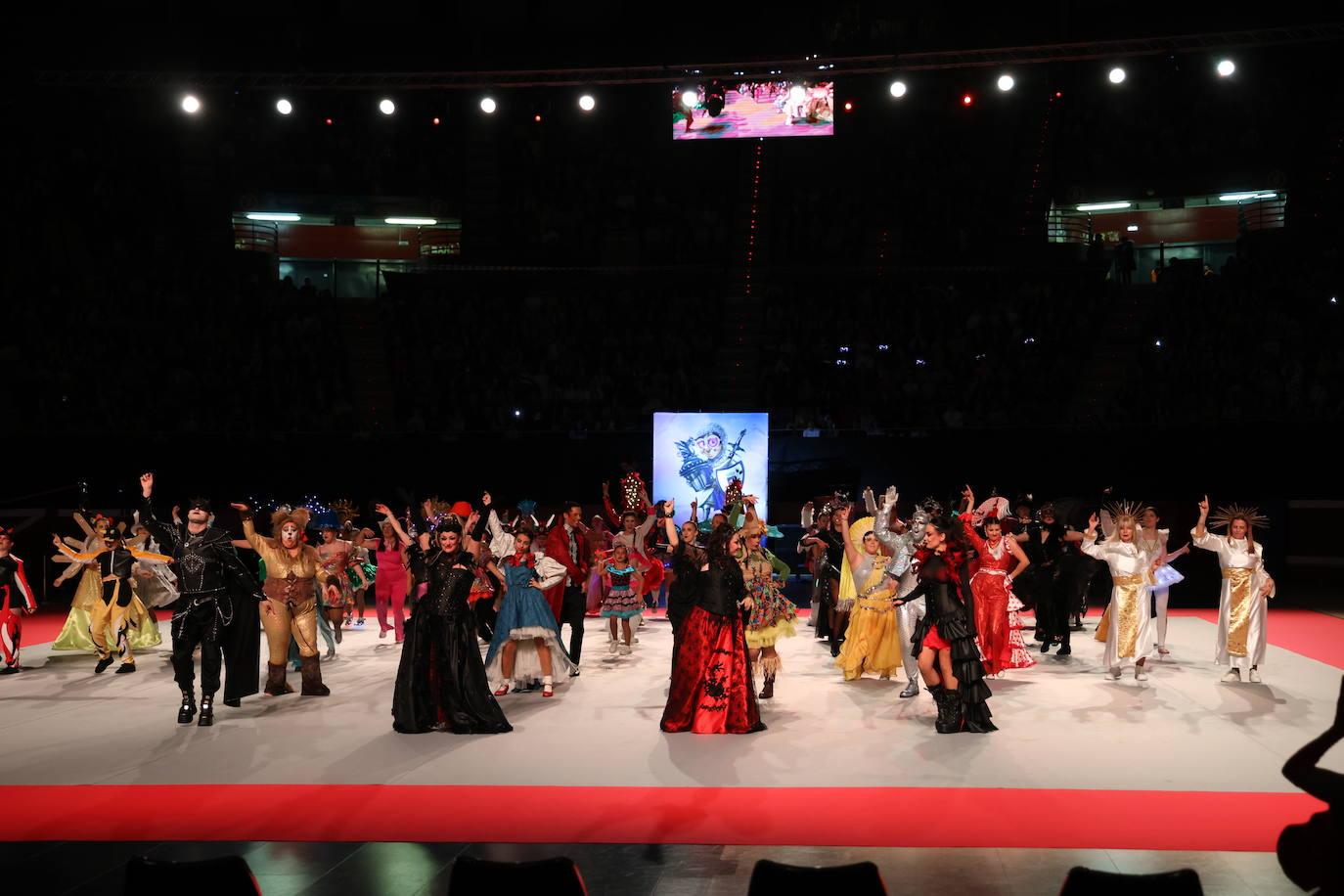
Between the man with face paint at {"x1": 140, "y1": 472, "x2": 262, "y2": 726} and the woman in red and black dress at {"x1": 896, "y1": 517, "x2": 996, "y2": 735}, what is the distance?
5741mm

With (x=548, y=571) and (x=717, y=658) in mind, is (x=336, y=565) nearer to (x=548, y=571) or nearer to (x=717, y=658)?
(x=548, y=571)

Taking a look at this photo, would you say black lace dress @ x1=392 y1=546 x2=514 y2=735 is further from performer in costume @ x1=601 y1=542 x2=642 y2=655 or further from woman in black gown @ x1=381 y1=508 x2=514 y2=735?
performer in costume @ x1=601 y1=542 x2=642 y2=655

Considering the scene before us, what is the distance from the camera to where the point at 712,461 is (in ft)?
66.3

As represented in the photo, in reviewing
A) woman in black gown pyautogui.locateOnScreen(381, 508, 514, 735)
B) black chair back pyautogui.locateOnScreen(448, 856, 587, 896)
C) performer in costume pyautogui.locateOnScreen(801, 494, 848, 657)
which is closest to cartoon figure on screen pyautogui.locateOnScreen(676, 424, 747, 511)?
performer in costume pyautogui.locateOnScreen(801, 494, 848, 657)

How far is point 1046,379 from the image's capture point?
22641mm

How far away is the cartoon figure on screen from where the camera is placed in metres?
20.2

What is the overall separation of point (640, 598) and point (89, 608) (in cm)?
598

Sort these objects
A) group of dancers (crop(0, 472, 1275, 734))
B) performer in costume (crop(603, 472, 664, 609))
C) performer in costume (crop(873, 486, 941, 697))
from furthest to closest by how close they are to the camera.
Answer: performer in costume (crop(603, 472, 664, 609)) → performer in costume (crop(873, 486, 941, 697)) → group of dancers (crop(0, 472, 1275, 734))

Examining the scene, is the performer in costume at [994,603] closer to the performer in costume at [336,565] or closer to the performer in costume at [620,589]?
the performer in costume at [620,589]

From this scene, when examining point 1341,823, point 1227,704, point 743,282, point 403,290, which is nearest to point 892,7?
point 743,282

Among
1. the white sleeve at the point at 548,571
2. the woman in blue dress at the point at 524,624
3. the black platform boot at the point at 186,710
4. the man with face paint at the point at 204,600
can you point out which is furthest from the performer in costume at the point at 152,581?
the white sleeve at the point at 548,571

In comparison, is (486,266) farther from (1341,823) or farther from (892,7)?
(1341,823)

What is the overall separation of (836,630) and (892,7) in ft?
64.8

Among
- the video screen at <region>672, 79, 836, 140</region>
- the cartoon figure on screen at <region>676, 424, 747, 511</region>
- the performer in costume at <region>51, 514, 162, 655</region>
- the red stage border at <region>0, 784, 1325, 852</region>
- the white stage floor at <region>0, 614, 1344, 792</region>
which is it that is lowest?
the white stage floor at <region>0, 614, 1344, 792</region>
